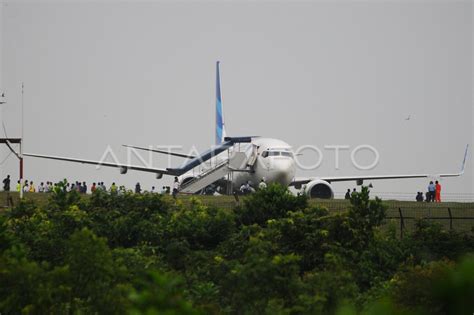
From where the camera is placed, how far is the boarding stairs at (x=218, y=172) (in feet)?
170

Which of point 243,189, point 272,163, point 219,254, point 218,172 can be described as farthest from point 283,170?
point 219,254

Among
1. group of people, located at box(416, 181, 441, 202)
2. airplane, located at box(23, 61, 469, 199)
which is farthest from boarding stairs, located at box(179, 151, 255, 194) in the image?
group of people, located at box(416, 181, 441, 202)

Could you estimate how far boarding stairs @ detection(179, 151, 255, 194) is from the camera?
5178 centimetres

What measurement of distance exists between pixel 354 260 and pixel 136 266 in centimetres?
733

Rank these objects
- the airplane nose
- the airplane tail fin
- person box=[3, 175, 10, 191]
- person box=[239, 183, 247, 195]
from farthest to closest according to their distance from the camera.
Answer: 1. the airplane tail fin
2. person box=[3, 175, 10, 191]
3. person box=[239, 183, 247, 195]
4. the airplane nose

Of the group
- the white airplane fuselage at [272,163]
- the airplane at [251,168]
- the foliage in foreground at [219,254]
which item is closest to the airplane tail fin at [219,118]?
the airplane at [251,168]

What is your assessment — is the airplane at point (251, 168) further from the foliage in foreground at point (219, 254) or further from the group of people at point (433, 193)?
the foliage in foreground at point (219, 254)

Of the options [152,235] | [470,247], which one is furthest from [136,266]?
[470,247]

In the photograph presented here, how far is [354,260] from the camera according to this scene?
22125mm

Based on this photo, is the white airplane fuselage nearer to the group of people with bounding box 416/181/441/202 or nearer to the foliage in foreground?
the group of people with bounding box 416/181/441/202

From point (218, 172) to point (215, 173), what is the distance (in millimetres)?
243

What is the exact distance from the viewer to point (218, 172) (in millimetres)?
54000

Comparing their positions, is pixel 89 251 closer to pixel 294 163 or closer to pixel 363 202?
pixel 363 202

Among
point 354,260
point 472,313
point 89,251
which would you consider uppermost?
point 472,313
